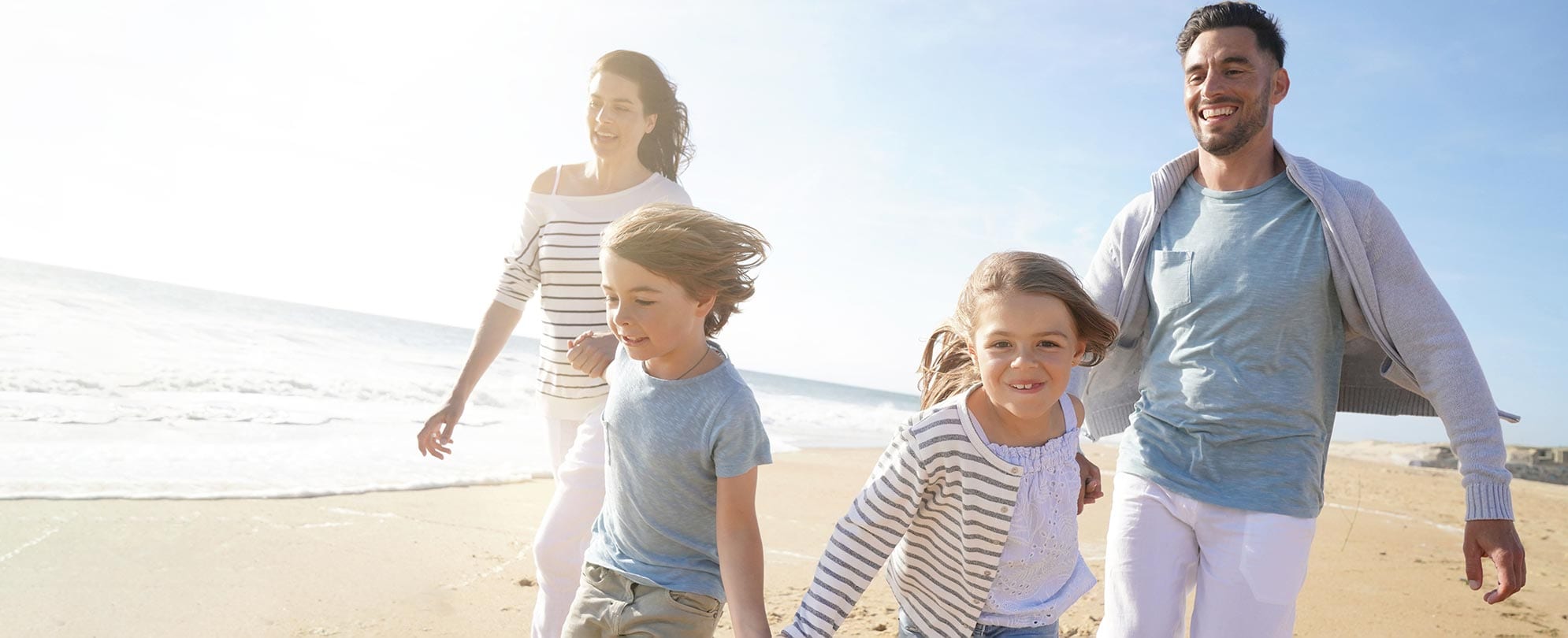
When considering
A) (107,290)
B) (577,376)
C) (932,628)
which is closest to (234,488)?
(577,376)

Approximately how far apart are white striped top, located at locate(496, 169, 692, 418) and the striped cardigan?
3.56 ft

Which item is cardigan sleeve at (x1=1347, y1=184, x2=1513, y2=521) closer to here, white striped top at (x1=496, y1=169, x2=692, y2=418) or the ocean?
white striped top at (x1=496, y1=169, x2=692, y2=418)

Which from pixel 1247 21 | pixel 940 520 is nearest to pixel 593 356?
pixel 940 520

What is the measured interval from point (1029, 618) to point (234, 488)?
5644 mm

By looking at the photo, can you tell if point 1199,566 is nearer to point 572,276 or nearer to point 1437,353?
point 1437,353

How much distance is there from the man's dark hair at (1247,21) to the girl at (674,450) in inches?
64.7

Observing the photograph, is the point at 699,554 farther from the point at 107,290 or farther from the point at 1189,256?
the point at 107,290

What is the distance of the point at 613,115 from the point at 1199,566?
7.09ft

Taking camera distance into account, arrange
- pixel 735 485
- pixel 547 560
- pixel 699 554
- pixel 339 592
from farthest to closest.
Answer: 1. pixel 339 592
2. pixel 547 560
3. pixel 699 554
4. pixel 735 485

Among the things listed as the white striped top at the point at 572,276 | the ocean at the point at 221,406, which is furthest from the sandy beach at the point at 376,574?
the white striped top at the point at 572,276

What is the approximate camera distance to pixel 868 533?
2082 millimetres

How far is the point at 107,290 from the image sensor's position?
2402cm

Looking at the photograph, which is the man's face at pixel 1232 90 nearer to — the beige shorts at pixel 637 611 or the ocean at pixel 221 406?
the beige shorts at pixel 637 611

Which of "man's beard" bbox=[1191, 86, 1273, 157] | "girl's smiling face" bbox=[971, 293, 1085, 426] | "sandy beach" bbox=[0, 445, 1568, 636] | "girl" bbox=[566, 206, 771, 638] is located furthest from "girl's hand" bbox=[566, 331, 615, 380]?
"sandy beach" bbox=[0, 445, 1568, 636]
